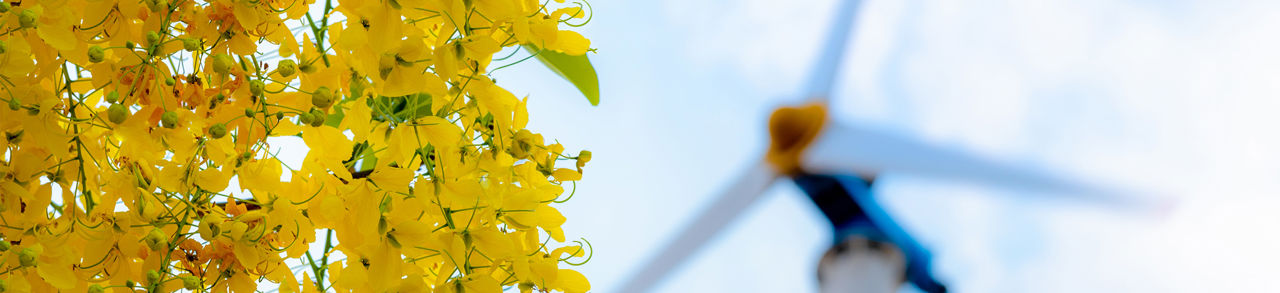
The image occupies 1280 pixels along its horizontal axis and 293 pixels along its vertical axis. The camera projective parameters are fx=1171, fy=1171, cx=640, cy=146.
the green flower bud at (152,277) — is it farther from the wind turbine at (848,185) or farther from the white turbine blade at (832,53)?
the white turbine blade at (832,53)

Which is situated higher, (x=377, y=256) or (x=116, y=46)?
(x=116, y=46)

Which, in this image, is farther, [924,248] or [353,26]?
[924,248]

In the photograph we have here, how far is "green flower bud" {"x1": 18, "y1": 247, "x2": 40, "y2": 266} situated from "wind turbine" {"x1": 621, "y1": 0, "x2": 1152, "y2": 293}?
5.06 feet

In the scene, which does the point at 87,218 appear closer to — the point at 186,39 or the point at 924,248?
the point at 186,39

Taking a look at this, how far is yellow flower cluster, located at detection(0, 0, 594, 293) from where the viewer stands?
0.43m

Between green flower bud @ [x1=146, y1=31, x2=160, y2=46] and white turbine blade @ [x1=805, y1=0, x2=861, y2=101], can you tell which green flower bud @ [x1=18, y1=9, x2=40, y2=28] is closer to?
green flower bud @ [x1=146, y1=31, x2=160, y2=46]

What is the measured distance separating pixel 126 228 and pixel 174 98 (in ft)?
0.19

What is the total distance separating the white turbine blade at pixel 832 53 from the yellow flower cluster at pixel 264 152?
1.51 m

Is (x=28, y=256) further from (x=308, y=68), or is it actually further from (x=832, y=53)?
(x=832, y=53)

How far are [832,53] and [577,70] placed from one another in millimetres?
1403

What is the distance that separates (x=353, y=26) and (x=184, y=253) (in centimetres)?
12

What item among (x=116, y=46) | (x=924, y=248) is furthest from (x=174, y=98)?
(x=924, y=248)

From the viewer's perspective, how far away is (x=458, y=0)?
449 mm

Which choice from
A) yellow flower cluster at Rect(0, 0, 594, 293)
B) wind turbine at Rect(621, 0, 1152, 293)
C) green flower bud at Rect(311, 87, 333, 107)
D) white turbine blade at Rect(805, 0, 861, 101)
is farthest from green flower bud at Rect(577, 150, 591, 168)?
white turbine blade at Rect(805, 0, 861, 101)
